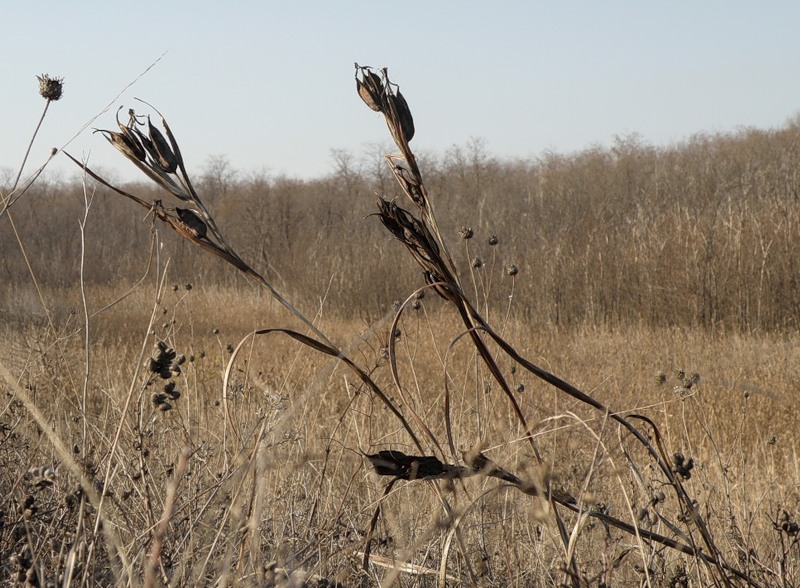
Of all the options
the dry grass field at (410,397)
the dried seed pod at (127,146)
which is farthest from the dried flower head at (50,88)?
the dried seed pod at (127,146)

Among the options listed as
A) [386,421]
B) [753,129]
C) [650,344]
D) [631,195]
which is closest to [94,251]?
[631,195]

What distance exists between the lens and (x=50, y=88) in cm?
189

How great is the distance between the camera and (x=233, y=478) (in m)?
1.24

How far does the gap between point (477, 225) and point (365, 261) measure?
2.87 m

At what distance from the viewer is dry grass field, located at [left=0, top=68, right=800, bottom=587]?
3.30 feet

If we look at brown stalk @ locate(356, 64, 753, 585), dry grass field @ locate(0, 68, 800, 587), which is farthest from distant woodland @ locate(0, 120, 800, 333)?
brown stalk @ locate(356, 64, 753, 585)

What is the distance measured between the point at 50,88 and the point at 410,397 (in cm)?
113

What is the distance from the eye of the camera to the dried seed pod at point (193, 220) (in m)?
0.87

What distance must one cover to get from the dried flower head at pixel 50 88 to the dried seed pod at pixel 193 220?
45.9 inches

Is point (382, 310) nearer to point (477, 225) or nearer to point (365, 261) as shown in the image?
point (365, 261)

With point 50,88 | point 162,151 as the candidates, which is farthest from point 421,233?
point 50,88

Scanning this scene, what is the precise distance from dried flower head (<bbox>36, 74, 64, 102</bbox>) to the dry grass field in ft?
0.77

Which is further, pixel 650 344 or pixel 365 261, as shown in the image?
pixel 365 261

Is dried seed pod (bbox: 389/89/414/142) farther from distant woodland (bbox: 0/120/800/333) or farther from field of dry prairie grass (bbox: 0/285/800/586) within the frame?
distant woodland (bbox: 0/120/800/333)
